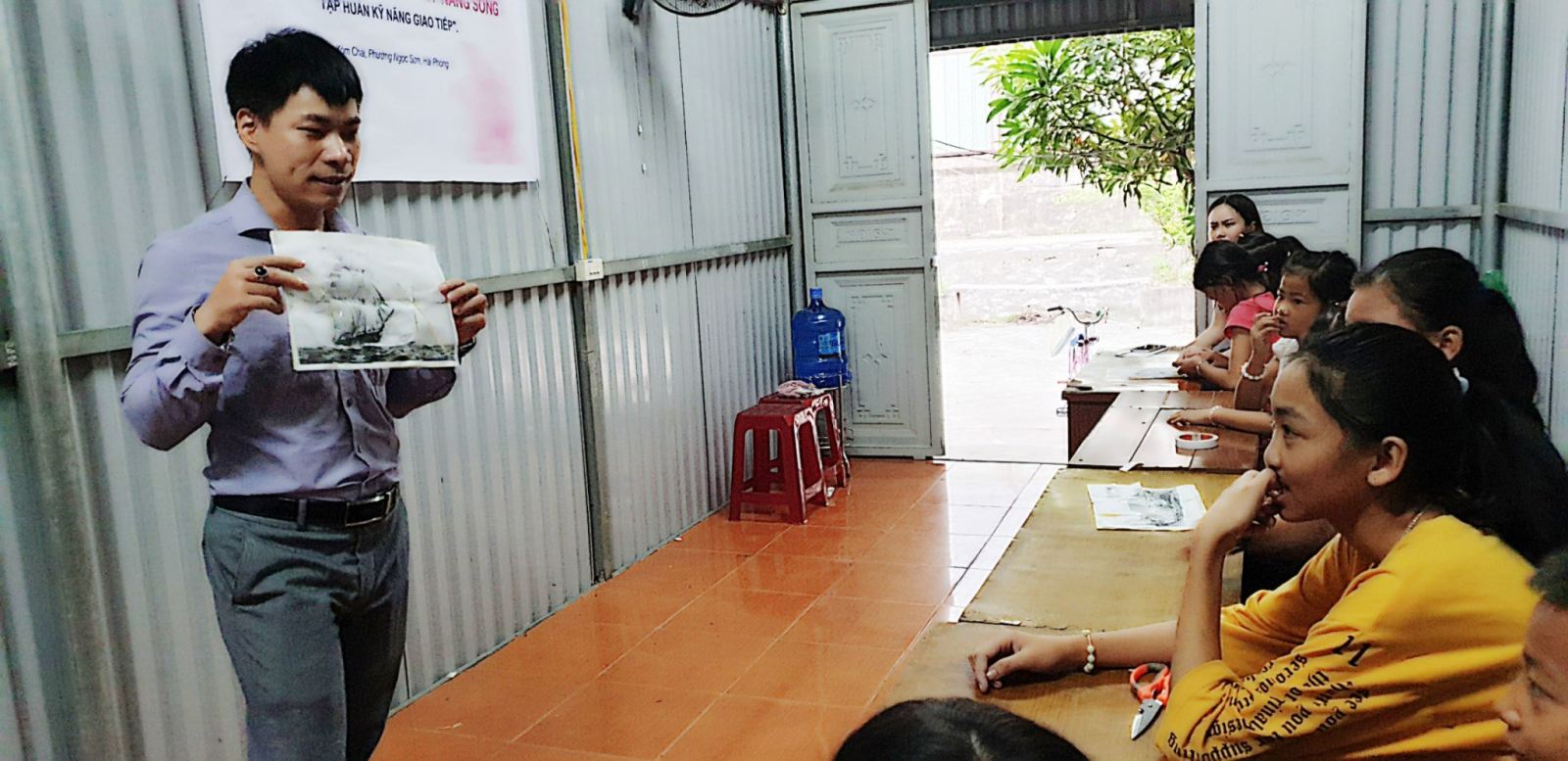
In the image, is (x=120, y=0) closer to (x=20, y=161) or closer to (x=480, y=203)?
(x=20, y=161)

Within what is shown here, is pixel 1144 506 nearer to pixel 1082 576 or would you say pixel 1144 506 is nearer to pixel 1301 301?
pixel 1082 576

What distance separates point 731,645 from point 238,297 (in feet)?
8.40

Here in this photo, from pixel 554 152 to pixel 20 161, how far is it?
2.14 metres

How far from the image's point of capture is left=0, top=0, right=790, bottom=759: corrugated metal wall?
248cm

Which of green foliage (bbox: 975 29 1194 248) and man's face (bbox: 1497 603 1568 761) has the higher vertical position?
green foliage (bbox: 975 29 1194 248)

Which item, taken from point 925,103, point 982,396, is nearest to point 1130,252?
point 982,396

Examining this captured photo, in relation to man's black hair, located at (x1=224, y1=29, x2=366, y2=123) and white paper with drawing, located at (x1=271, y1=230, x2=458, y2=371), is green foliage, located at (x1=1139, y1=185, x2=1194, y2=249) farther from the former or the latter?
man's black hair, located at (x1=224, y1=29, x2=366, y2=123)

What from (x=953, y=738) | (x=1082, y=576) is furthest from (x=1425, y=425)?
(x=953, y=738)

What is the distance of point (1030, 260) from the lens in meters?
13.9

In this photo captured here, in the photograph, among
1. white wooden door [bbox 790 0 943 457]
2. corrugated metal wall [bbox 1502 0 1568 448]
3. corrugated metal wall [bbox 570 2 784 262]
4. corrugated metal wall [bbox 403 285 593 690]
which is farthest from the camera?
white wooden door [bbox 790 0 943 457]

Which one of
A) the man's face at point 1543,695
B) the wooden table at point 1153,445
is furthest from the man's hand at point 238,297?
the wooden table at point 1153,445

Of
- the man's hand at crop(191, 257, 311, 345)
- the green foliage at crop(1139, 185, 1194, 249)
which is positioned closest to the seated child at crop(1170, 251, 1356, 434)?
the man's hand at crop(191, 257, 311, 345)

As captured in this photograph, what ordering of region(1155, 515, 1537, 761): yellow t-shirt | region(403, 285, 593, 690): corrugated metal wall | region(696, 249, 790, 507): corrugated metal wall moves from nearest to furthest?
region(1155, 515, 1537, 761): yellow t-shirt → region(403, 285, 593, 690): corrugated metal wall → region(696, 249, 790, 507): corrugated metal wall

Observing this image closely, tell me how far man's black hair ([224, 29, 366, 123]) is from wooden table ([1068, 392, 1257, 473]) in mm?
2224
